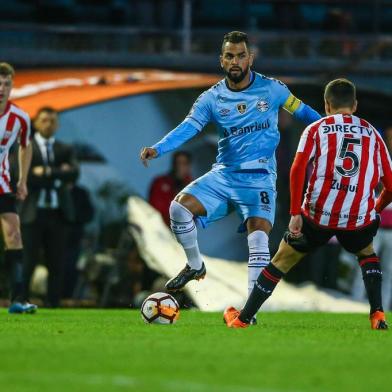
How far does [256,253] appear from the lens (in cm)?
1082

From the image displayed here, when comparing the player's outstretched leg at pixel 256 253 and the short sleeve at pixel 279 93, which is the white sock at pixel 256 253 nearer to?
the player's outstretched leg at pixel 256 253

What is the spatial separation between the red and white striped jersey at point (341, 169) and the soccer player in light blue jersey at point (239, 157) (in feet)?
4.03

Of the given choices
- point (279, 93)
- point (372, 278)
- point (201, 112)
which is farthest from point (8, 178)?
point (372, 278)

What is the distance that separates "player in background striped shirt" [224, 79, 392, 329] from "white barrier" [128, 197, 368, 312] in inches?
271

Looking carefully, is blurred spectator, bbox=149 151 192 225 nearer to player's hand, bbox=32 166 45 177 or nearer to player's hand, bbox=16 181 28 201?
player's hand, bbox=32 166 45 177

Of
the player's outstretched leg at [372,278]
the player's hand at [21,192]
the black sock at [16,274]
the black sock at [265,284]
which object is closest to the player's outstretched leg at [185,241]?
the black sock at [265,284]

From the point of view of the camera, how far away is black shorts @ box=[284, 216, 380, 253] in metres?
9.59

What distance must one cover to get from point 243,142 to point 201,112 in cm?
38

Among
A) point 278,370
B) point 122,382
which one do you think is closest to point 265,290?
point 278,370

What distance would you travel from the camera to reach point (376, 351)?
8.23 m

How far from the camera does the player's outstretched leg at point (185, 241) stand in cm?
1076

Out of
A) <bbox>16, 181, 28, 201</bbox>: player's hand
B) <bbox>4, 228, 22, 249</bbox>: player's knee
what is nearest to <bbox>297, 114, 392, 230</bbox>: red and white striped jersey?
<bbox>16, 181, 28, 201</bbox>: player's hand

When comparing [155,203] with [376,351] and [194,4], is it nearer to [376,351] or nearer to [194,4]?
[376,351]

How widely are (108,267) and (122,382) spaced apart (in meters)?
10.8
